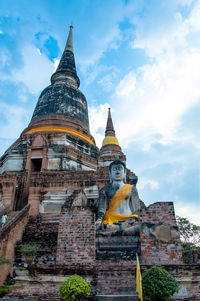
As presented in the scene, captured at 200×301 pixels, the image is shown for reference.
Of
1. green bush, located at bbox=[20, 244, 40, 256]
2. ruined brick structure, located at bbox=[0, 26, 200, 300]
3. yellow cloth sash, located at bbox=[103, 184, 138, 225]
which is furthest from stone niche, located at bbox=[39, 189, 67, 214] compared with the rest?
yellow cloth sash, located at bbox=[103, 184, 138, 225]

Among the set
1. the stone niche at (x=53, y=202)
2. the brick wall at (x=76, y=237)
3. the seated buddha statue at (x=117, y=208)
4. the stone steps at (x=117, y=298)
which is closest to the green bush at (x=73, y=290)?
the stone steps at (x=117, y=298)

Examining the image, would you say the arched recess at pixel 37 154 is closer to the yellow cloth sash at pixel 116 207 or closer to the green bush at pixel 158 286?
the yellow cloth sash at pixel 116 207

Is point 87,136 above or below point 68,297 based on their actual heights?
above

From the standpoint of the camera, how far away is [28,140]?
18125mm

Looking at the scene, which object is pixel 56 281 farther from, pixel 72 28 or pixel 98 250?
pixel 72 28

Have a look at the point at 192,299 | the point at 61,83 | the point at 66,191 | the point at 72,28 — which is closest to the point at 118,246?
the point at 192,299

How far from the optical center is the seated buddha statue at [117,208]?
23.3 ft

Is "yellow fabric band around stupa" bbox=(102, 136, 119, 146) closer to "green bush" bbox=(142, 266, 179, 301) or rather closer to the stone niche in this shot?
the stone niche

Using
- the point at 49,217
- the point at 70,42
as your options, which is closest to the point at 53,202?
the point at 49,217

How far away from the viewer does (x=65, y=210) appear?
6.53m

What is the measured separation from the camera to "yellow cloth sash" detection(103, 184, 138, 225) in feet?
24.8

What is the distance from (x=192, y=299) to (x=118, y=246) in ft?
7.42

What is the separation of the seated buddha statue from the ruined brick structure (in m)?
0.46

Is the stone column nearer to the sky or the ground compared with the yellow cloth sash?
nearer to the sky
